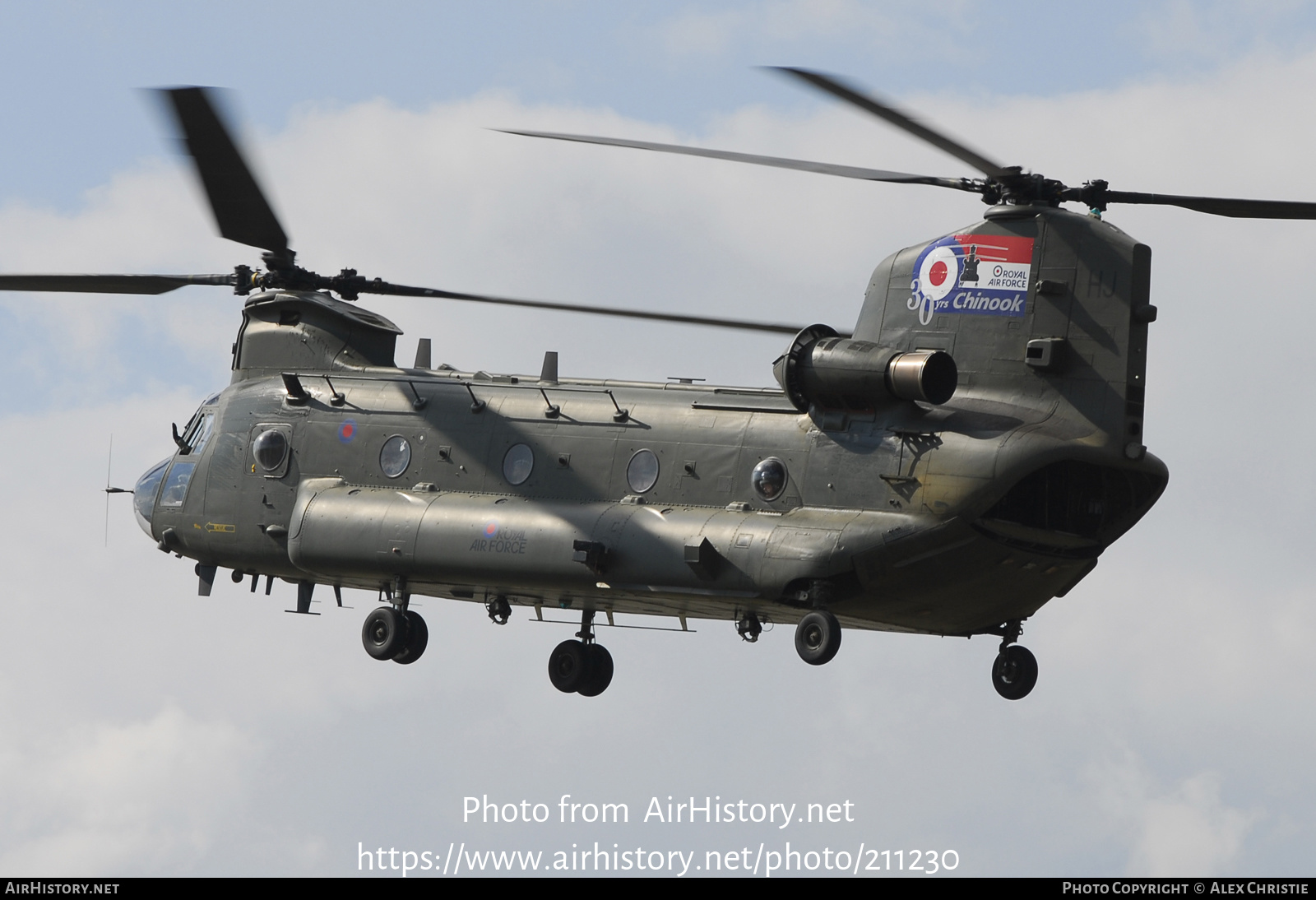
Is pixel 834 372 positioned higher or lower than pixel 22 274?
lower

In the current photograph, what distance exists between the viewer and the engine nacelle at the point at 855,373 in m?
27.3

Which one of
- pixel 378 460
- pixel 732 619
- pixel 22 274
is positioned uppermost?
pixel 22 274

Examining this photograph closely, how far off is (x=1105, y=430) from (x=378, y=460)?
11.5 m

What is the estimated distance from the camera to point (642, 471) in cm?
2988

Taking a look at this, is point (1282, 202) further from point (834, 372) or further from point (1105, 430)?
point (834, 372)

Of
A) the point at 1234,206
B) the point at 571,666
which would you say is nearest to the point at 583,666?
the point at 571,666

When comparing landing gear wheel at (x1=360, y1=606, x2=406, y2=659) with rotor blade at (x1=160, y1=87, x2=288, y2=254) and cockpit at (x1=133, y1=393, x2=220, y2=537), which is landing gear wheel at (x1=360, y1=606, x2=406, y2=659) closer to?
cockpit at (x1=133, y1=393, x2=220, y2=537)

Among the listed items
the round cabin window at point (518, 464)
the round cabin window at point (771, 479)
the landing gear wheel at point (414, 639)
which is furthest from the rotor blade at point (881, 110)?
the landing gear wheel at point (414, 639)

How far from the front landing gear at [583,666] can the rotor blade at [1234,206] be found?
37.6 feet

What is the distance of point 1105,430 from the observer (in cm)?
2731

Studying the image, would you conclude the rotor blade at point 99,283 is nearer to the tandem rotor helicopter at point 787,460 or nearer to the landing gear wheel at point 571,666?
the tandem rotor helicopter at point 787,460

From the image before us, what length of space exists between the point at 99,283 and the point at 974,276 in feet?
47.8

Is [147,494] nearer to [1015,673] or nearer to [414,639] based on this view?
[414,639]

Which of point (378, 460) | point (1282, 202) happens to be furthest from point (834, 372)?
point (378, 460)
